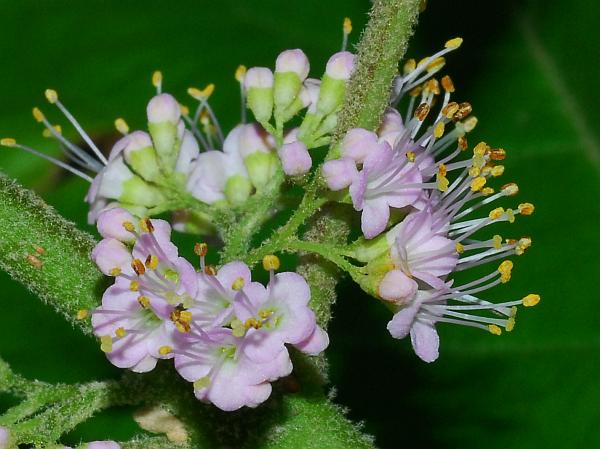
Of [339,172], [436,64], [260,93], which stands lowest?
[339,172]

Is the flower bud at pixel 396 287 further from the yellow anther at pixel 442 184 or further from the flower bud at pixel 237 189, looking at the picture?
the flower bud at pixel 237 189

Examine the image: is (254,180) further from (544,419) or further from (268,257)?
(544,419)

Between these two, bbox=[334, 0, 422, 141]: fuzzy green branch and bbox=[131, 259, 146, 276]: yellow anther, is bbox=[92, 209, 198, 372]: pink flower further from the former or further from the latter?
bbox=[334, 0, 422, 141]: fuzzy green branch

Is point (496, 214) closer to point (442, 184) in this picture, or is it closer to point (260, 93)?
point (442, 184)

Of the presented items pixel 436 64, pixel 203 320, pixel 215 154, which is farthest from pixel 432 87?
pixel 203 320

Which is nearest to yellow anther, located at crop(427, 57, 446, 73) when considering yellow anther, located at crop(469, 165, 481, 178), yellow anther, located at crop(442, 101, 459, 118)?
yellow anther, located at crop(442, 101, 459, 118)

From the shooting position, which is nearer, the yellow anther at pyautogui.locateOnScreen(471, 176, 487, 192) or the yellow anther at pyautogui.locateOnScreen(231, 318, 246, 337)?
the yellow anther at pyautogui.locateOnScreen(231, 318, 246, 337)
